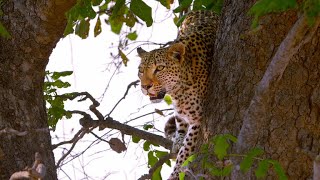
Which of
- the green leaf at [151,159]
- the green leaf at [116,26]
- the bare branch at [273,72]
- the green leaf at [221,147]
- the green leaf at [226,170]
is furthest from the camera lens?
the green leaf at [116,26]

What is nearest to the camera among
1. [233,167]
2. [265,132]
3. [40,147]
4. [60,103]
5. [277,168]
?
[277,168]

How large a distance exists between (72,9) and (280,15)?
1241mm

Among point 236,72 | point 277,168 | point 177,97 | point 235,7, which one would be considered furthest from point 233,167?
point 177,97

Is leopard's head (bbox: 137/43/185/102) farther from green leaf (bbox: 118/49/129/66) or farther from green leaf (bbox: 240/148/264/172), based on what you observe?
green leaf (bbox: 240/148/264/172)

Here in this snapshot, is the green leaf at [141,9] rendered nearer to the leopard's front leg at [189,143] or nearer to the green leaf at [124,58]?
the leopard's front leg at [189,143]

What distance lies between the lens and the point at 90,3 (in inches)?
189

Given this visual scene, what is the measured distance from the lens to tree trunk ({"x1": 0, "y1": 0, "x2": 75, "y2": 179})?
4672 mm

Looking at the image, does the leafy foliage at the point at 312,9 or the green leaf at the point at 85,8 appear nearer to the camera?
the leafy foliage at the point at 312,9

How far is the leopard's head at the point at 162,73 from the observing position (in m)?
6.03

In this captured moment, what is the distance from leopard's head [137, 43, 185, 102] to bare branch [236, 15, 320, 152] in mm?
2170

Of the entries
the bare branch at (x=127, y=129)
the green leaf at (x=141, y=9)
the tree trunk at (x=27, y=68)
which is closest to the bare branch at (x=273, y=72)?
the green leaf at (x=141, y=9)

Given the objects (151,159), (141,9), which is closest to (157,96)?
(151,159)

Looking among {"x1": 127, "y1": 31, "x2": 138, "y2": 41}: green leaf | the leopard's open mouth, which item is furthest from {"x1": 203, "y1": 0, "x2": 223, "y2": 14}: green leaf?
{"x1": 127, "y1": 31, "x2": 138, "y2": 41}: green leaf

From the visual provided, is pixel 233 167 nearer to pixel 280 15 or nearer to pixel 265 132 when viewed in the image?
pixel 265 132
